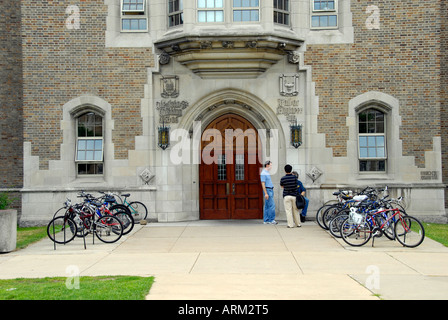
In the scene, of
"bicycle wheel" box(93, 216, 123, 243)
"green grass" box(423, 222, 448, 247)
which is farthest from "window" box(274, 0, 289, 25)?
"bicycle wheel" box(93, 216, 123, 243)

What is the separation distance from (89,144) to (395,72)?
9.08m

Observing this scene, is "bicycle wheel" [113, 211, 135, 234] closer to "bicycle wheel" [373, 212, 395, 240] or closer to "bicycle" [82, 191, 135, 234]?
"bicycle" [82, 191, 135, 234]

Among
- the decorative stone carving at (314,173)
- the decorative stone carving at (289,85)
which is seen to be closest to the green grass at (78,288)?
the decorative stone carving at (314,173)

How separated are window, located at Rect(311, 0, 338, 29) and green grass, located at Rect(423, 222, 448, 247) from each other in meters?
6.29

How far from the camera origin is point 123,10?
1691cm

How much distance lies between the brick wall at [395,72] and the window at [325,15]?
1.96 ft

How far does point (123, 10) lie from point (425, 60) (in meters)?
8.80

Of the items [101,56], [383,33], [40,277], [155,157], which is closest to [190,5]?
[101,56]

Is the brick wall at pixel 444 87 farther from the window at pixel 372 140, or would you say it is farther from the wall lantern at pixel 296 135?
the wall lantern at pixel 296 135

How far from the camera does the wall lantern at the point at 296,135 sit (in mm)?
16531

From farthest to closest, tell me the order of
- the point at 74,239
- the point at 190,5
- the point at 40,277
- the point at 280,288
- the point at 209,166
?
the point at 209,166 → the point at 190,5 → the point at 74,239 → the point at 40,277 → the point at 280,288

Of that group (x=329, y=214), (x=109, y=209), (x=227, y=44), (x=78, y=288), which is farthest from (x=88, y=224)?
(x=227, y=44)

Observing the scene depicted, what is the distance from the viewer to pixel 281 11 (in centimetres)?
1652

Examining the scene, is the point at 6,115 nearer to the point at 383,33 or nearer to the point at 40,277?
the point at 40,277
